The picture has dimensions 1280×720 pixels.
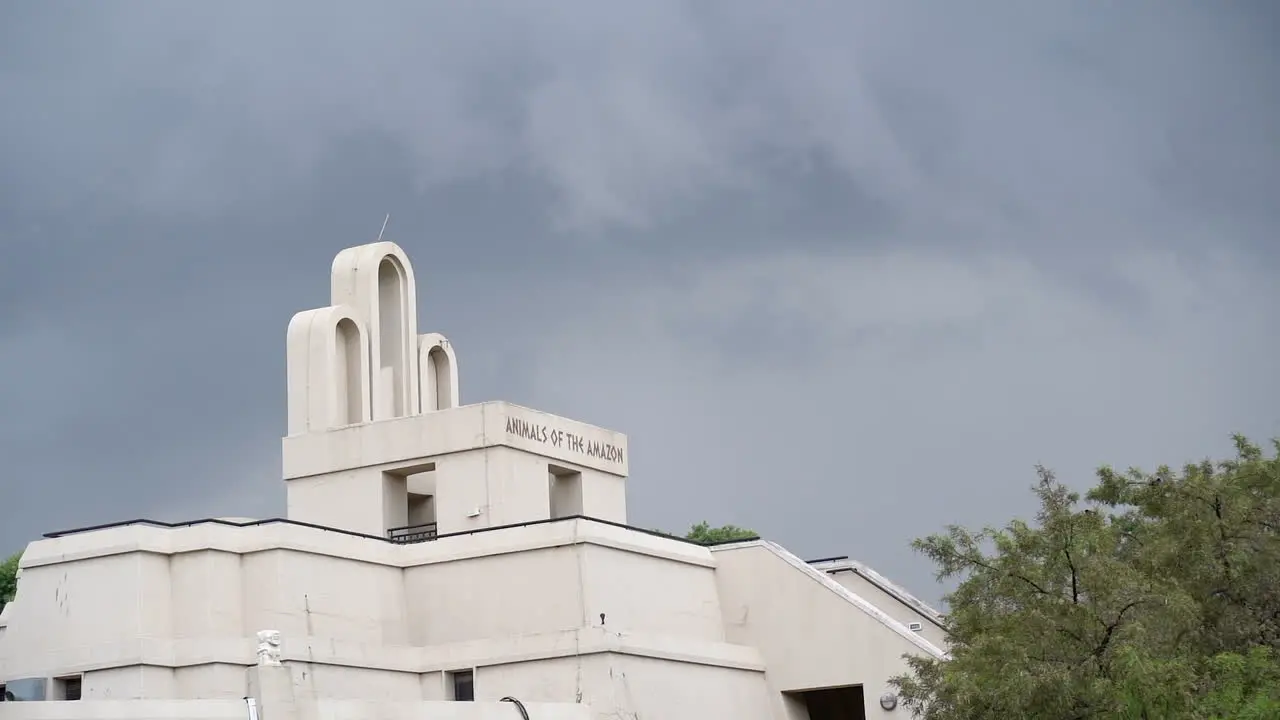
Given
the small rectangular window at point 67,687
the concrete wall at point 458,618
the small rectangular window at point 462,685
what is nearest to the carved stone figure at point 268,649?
the concrete wall at point 458,618

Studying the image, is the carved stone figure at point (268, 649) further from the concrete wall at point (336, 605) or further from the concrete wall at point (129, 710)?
the concrete wall at point (336, 605)

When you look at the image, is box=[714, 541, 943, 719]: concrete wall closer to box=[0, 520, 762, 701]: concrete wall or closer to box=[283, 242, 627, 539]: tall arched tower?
box=[0, 520, 762, 701]: concrete wall

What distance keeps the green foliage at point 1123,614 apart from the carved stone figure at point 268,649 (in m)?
10.7

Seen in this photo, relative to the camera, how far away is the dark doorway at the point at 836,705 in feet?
149

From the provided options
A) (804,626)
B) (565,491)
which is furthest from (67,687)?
(804,626)

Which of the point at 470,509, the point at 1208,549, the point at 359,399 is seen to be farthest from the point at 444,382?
the point at 1208,549

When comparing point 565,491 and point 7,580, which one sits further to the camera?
point 7,580

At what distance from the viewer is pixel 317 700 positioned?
30.9 meters

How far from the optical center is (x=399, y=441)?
43281 millimetres

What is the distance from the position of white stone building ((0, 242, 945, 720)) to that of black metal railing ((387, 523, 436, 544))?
77 mm

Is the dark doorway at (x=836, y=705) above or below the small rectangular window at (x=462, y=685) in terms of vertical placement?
below

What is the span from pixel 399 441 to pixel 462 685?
655 cm

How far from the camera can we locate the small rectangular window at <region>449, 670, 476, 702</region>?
3903cm

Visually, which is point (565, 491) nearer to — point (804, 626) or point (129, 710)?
point (804, 626)
